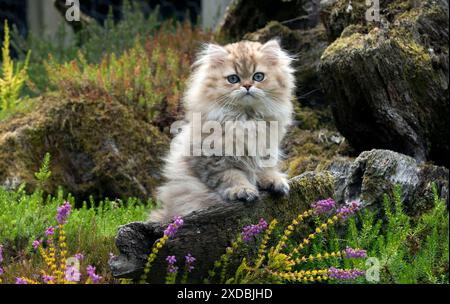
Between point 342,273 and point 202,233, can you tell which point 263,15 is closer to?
point 202,233

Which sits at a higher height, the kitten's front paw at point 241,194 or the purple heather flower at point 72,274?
the kitten's front paw at point 241,194

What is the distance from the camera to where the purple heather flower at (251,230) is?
354 cm

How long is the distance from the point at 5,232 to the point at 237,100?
5.20 ft

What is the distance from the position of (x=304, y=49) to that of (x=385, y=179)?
85.9 inches

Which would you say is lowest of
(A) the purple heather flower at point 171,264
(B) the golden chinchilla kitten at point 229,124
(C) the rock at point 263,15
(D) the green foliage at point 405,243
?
(D) the green foliage at point 405,243

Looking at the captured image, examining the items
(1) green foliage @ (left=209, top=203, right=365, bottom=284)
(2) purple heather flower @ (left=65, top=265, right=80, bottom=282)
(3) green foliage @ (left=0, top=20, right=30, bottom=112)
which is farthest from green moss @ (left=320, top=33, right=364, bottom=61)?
(3) green foliage @ (left=0, top=20, right=30, bottom=112)

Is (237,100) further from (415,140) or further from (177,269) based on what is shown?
(415,140)

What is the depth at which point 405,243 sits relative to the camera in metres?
4.36

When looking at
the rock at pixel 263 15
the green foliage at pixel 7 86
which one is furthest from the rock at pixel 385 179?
the green foliage at pixel 7 86

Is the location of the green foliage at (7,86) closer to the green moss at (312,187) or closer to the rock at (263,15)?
the rock at (263,15)

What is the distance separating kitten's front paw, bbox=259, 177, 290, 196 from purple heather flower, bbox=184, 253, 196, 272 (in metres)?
0.72

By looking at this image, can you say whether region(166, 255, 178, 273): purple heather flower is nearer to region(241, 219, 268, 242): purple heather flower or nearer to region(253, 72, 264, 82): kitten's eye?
region(241, 219, 268, 242): purple heather flower

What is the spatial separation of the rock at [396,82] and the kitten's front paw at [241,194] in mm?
1377

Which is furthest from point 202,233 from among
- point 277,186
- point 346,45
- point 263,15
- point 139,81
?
point 263,15
